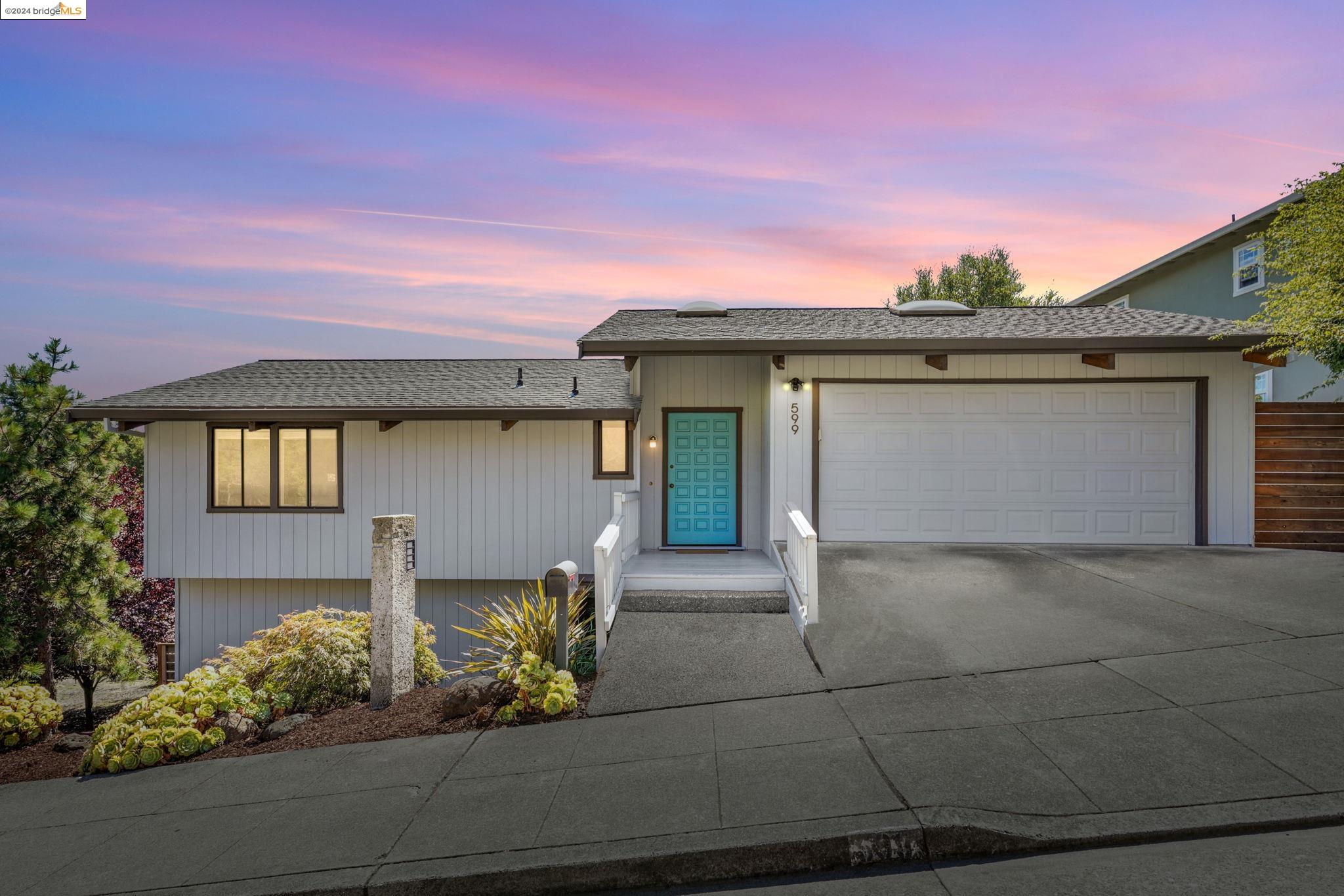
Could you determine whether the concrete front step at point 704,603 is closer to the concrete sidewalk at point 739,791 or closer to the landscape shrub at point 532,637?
the landscape shrub at point 532,637

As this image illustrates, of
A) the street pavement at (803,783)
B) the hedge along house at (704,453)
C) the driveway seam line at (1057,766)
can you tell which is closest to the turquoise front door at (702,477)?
the hedge along house at (704,453)

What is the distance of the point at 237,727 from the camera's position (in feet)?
18.8

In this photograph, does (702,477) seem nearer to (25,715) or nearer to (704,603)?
(704,603)

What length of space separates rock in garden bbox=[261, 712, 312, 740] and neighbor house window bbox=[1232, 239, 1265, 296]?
19.4 metres

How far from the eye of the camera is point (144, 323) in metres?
14.3

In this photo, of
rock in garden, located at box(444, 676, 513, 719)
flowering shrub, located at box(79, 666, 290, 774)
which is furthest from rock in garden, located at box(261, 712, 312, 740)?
rock in garden, located at box(444, 676, 513, 719)

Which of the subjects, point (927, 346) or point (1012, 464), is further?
point (1012, 464)

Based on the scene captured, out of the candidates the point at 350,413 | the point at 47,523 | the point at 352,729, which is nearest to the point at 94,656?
the point at 47,523

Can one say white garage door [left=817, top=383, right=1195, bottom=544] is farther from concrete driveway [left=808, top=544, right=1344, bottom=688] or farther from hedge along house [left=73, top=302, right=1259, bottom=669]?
concrete driveway [left=808, top=544, right=1344, bottom=688]

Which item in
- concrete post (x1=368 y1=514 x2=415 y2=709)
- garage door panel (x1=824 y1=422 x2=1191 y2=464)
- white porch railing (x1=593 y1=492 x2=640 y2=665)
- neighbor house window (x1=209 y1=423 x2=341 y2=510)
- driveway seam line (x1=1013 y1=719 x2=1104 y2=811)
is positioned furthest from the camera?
neighbor house window (x1=209 y1=423 x2=341 y2=510)

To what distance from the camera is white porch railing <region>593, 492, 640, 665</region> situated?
6457mm

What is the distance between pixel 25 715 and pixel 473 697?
513 centimetres

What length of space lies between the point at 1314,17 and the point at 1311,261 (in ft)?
12.9

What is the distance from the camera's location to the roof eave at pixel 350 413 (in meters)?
9.91
